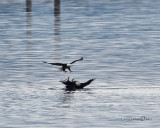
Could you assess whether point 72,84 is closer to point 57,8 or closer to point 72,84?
point 72,84

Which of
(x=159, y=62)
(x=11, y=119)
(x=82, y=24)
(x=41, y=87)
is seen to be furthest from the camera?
(x=82, y=24)

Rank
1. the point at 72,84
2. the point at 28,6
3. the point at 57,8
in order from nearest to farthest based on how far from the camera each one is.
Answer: the point at 72,84 → the point at 57,8 → the point at 28,6

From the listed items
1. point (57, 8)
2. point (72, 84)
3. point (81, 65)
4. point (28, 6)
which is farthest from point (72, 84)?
point (28, 6)

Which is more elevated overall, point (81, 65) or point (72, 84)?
point (72, 84)

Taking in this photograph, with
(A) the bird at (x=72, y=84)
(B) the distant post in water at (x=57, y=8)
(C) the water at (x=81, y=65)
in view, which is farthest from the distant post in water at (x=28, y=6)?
(A) the bird at (x=72, y=84)

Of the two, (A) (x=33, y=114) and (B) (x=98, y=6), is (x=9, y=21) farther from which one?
(A) (x=33, y=114)

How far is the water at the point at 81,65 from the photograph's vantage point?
2405cm

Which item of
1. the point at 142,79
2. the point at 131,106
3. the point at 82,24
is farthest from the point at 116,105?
the point at 82,24

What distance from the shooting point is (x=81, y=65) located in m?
33.2

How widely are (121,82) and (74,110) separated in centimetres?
491

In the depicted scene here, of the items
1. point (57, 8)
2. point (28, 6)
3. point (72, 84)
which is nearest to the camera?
point (72, 84)

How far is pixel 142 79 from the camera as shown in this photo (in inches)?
1177

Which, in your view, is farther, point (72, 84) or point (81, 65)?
point (81, 65)

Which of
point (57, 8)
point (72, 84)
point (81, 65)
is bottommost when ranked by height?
point (57, 8)
